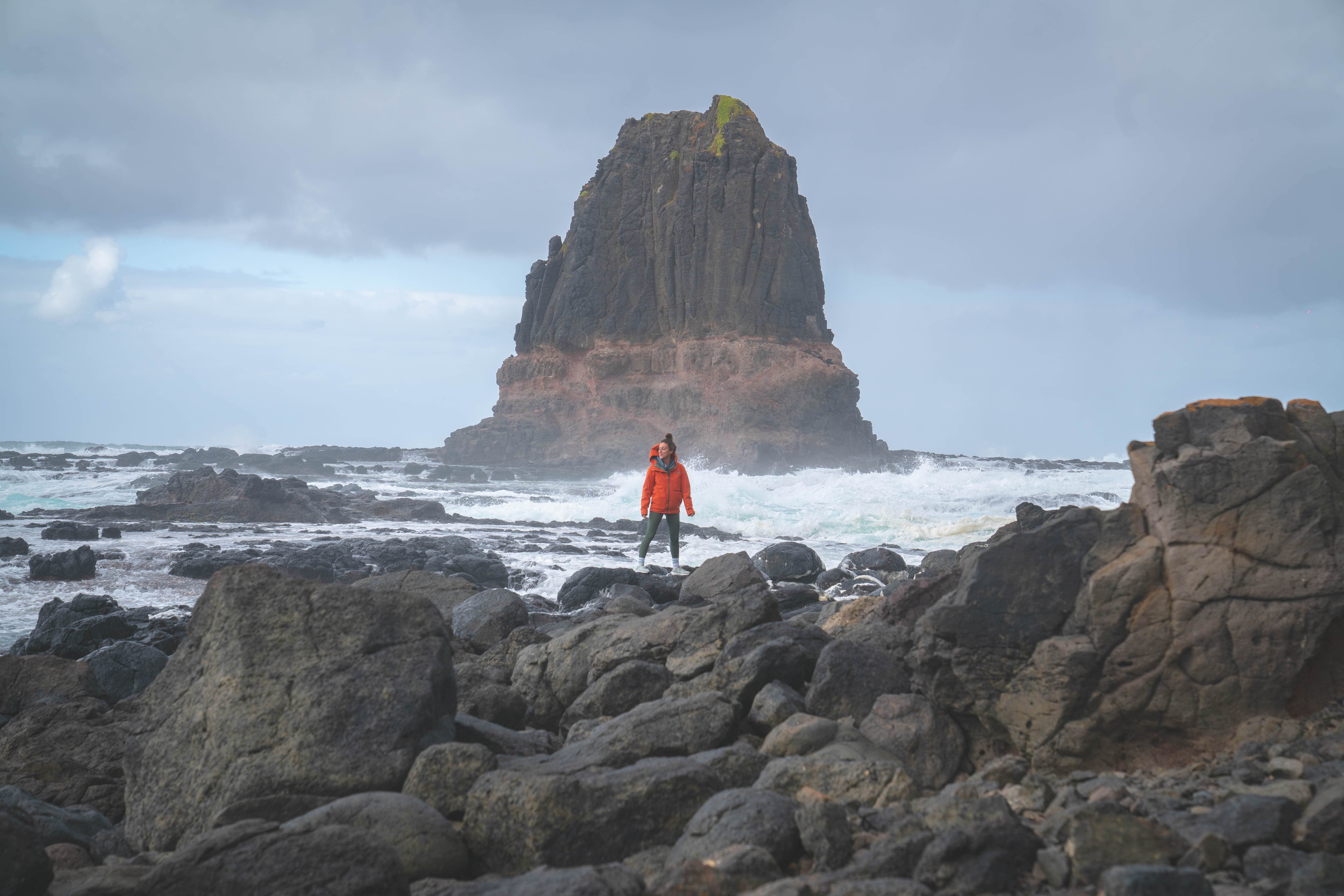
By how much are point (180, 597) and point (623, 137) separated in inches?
2176

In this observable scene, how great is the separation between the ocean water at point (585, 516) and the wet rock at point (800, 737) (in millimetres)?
6057

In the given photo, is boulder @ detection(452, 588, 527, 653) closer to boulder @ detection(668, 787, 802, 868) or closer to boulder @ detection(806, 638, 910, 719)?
boulder @ detection(806, 638, 910, 719)

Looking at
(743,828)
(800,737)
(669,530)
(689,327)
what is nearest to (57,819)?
(743,828)

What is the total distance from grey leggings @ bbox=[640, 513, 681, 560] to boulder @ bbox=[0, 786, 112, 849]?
308 inches

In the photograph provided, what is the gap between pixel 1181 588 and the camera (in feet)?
11.3

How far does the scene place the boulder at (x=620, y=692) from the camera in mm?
4859

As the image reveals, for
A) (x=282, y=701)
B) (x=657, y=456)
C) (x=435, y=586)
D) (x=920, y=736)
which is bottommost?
(x=435, y=586)

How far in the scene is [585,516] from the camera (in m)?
25.8

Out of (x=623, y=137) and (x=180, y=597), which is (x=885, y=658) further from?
(x=623, y=137)

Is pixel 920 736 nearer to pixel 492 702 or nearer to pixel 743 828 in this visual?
pixel 743 828

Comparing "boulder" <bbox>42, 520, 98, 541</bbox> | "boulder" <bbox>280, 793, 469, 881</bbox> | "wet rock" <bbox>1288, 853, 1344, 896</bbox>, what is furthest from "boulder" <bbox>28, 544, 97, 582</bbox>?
"wet rock" <bbox>1288, 853, 1344, 896</bbox>

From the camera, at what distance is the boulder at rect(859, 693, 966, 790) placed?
3.77 metres

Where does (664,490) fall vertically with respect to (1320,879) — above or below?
above

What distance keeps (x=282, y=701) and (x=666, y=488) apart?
8.13 meters
